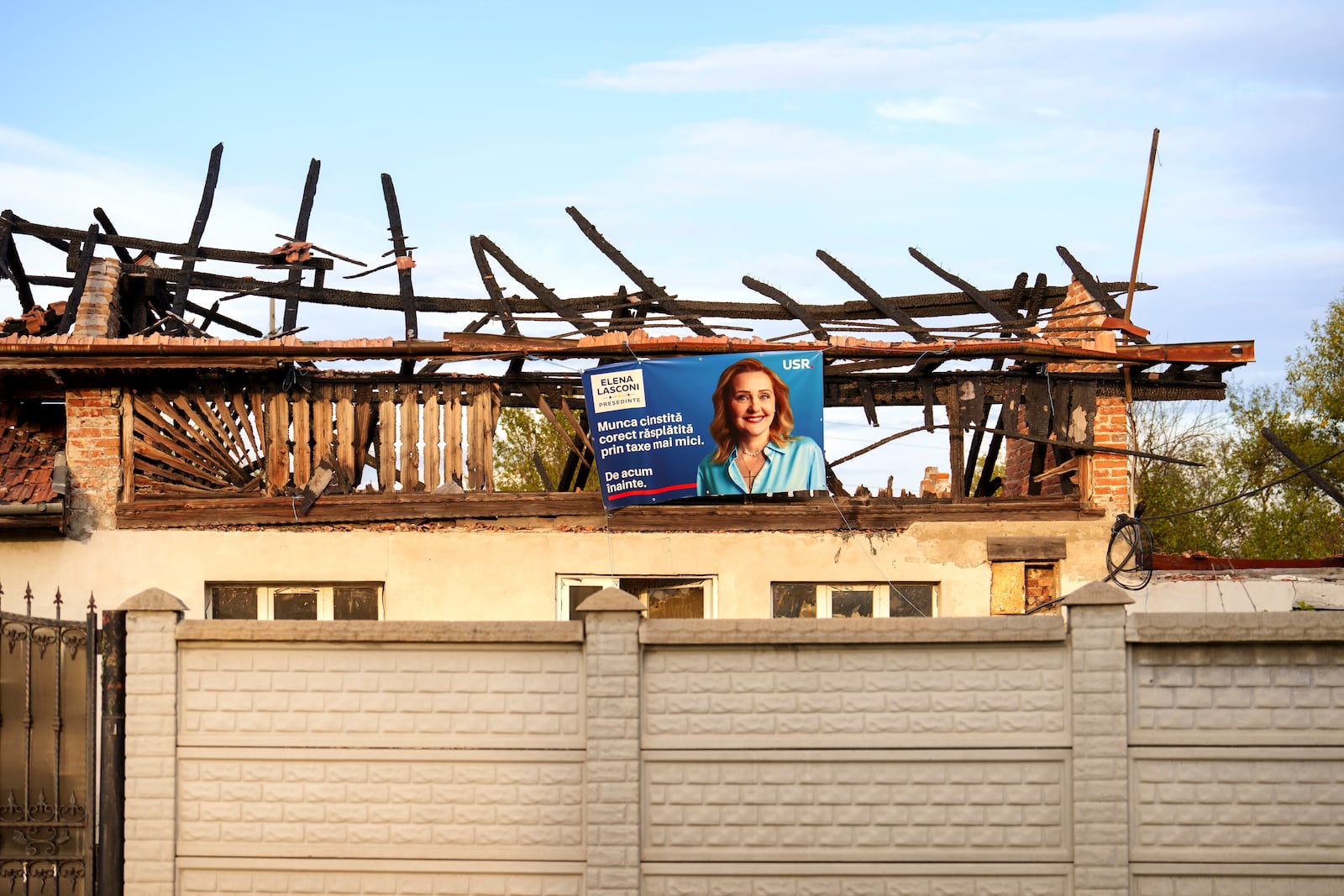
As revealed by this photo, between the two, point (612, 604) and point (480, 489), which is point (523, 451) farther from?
point (612, 604)

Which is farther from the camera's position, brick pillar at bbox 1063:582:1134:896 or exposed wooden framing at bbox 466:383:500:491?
exposed wooden framing at bbox 466:383:500:491

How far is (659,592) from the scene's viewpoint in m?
12.7

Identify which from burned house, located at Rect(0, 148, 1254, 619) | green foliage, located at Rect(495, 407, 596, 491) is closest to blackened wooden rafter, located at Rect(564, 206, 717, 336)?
burned house, located at Rect(0, 148, 1254, 619)

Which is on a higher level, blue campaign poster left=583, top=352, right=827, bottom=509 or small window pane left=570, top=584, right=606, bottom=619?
blue campaign poster left=583, top=352, right=827, bottom=509

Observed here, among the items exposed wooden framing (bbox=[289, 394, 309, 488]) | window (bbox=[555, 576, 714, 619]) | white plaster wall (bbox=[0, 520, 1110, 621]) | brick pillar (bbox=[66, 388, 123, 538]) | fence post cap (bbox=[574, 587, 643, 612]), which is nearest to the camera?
fence post cap (bbox=[574, 587, 643, 612])

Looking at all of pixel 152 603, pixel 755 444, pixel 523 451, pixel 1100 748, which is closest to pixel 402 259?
pixel 755 444

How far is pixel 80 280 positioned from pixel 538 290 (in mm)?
4703

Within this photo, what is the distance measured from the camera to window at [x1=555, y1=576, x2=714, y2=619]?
1249cm

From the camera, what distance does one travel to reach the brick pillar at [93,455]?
12391 mm

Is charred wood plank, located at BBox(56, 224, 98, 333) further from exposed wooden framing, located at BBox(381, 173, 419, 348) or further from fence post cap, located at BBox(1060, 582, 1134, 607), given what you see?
fence post cap, located at BBox(1060, 582, 1134, 607)

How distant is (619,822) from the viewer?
291 inches

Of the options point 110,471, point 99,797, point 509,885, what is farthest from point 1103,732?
point 110,471

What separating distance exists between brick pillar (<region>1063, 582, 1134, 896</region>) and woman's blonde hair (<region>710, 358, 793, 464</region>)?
5.49 m

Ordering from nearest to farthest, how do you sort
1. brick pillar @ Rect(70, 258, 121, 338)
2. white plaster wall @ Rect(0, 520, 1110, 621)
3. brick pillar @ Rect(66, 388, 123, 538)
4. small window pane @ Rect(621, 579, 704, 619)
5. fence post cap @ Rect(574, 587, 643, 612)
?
fence post cap @ Rect(574, 587, 643, 612), white plaster wall @ Rect(0, 520, 1110, 621), brick pillar @ Rect(66, 388, 123, 538), small window pane @ Rect(621, 579, 704, 619), brick pillar @ Rect(70, 258, 121, 338)
